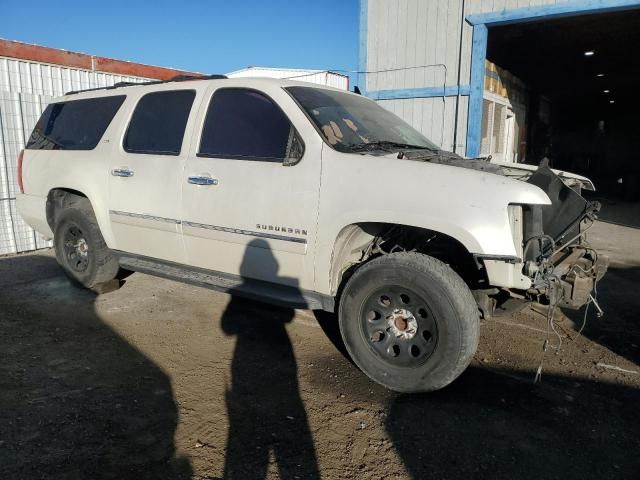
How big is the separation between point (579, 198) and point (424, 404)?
5.44ft

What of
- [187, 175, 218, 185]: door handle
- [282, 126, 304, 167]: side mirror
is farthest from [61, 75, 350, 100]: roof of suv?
[187, 175, 218, 185]: door handle

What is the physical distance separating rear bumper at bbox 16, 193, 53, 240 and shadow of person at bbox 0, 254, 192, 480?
95 cm

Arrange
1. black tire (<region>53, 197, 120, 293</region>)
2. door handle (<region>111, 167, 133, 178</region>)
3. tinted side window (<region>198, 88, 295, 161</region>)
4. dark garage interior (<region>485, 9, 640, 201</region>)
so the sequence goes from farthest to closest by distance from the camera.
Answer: dark garage interior (<region>485, 9, 640, 201</region>) < black tire (<region>53, 197, 120, 293</region>) < door handle (<region>111, 167, 133, 178</region>) < tinted side window (<region>198, 88, 295, 161</region>)

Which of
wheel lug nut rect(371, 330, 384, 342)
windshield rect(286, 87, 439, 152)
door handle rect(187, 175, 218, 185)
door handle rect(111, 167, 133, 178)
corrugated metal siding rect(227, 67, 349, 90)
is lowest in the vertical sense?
wheel lug nut rect(371, 330, 384, 342)

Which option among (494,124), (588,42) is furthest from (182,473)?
(588,42)

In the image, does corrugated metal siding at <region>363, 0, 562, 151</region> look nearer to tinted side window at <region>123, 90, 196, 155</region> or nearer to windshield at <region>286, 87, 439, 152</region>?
windshield at <region>286, 87, 439, 152</region>

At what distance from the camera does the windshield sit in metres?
3.47

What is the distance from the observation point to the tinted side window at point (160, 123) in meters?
4.09

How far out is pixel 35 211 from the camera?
5348 millimetres

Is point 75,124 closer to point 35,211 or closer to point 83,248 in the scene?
point 35,211

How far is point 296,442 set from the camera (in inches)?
104

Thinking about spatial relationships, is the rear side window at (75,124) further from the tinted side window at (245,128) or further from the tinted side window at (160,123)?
the tinted side window at (245,128)

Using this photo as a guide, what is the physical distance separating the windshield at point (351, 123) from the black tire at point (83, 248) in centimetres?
258

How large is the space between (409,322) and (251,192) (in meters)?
1.47
